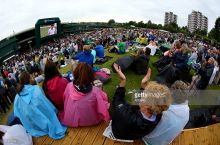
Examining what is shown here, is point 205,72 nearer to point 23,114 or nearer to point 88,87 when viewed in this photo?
point 88,87

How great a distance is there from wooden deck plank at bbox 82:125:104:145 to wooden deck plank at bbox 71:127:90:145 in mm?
59

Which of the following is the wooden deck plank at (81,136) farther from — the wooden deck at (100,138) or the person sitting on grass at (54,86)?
the person sitting on grass at (54,86)

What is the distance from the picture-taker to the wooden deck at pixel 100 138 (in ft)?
17.4

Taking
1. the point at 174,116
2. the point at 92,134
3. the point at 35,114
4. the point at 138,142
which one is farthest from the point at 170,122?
the point at 35,114

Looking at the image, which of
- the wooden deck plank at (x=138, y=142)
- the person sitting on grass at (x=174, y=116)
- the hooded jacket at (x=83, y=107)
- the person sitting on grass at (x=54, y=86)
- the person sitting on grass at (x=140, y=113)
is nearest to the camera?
the person sitting on grass at (x=140, y=113)

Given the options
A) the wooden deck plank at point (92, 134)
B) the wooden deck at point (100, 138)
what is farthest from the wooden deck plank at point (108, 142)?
the wooden deck plank at point (92, 134)

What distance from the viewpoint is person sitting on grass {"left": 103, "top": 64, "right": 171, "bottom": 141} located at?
4.11 metres

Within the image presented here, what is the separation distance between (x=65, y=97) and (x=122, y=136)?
148 cm

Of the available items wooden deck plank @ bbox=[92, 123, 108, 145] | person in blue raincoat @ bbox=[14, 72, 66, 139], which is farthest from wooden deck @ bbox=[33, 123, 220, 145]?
person in blue raincoat @ bbox=[14, 72, 66, 139]

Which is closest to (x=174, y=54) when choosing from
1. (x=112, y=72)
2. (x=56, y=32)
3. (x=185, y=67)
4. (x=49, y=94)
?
Answer: (x=185, y=67)

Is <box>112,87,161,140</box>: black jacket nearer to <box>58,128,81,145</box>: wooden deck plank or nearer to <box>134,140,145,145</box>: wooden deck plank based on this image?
<box>134,140,145,145</box>: wooden deck plank

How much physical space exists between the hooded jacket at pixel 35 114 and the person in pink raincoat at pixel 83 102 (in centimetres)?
30

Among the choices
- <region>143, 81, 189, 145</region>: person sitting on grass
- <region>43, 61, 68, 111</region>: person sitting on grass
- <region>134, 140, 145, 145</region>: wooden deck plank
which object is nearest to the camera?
<region>143, 81, 189, 145</region>: person sitting on grass

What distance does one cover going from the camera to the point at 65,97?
580cm
